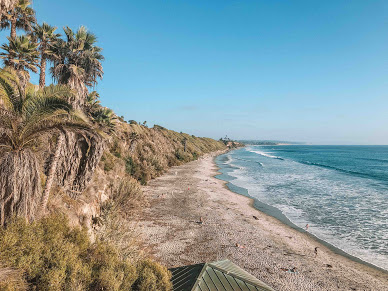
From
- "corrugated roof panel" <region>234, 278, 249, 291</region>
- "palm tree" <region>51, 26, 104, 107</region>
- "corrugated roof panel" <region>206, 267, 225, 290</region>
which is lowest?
"corrugated roof panel" <region>234, 278, 249, 291</region>

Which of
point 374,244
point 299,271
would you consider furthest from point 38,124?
point 374,244

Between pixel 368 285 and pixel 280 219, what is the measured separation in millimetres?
9528

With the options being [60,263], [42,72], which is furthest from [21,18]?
[60,263]

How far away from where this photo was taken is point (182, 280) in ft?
23.7

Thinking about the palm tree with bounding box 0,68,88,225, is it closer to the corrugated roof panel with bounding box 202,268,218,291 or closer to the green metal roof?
the green metal roof

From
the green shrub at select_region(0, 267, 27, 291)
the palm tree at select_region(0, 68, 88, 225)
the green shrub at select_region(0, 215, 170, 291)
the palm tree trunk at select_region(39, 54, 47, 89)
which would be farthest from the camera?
the palm tree trunk at select_region(39, 54, 47, 89)

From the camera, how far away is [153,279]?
7.23 meters

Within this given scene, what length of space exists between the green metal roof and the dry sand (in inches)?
206

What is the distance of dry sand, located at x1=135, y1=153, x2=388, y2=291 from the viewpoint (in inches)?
456

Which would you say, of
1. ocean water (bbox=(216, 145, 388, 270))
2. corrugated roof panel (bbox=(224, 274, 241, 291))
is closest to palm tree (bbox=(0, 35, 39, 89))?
corrugated roof panel (bbox=(224, 274, 241, 291))

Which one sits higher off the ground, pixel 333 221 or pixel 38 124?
pixel 38 124

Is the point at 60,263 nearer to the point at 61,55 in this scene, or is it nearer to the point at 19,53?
the point at 61,55

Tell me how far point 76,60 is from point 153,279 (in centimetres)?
1613

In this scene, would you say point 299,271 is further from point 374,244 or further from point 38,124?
point 38,124
